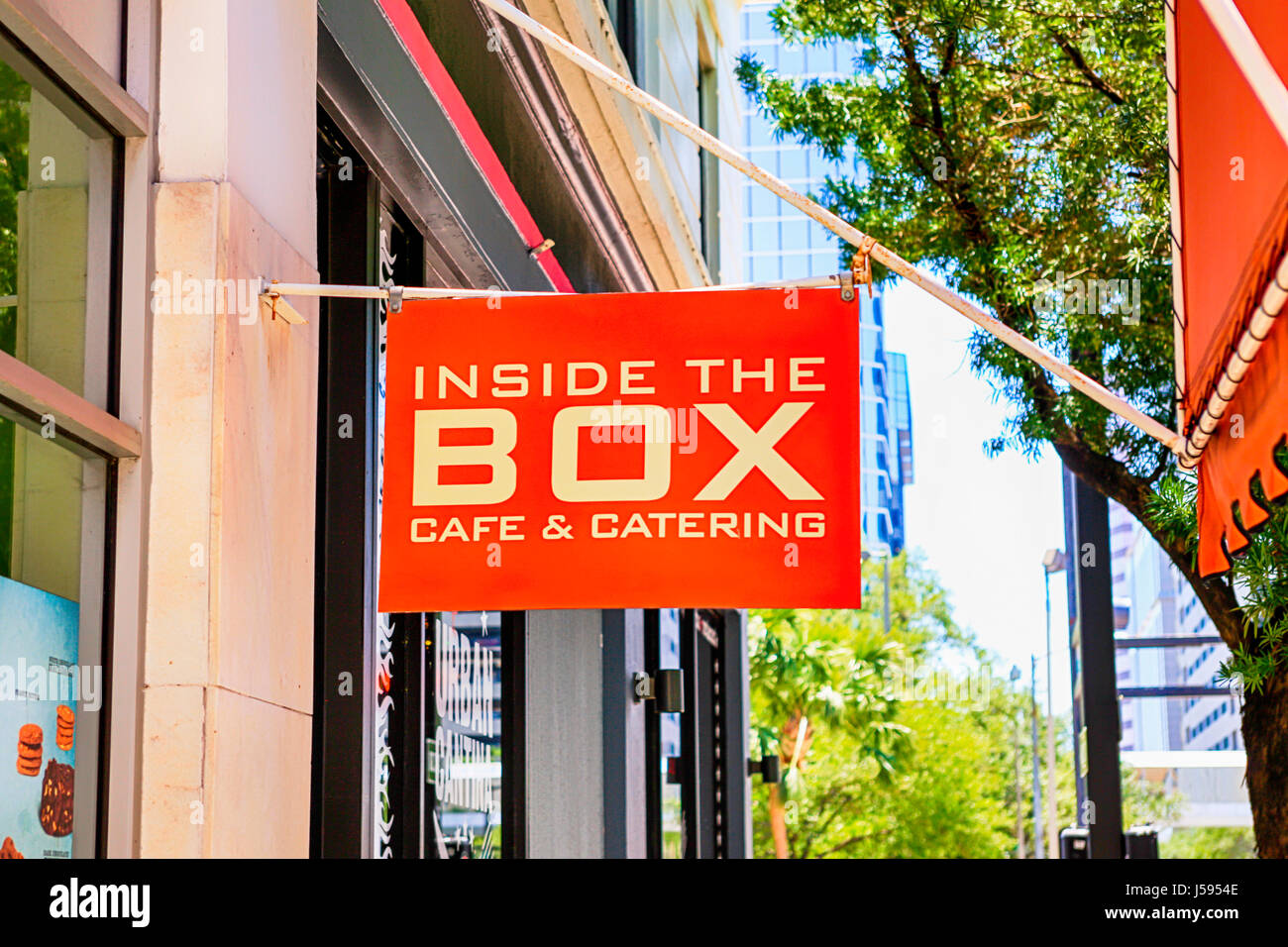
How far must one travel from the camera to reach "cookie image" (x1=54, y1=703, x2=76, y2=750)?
389cm

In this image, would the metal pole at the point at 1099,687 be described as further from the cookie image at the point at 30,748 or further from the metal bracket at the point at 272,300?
the cookie image at the point at 30,748

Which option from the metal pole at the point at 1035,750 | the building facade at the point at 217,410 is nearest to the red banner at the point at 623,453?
the building facade at the point at 217,410

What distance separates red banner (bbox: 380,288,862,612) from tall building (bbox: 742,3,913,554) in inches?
14.8

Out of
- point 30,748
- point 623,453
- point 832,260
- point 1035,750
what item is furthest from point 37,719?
point 832,260

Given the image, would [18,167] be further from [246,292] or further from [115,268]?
[246,292]

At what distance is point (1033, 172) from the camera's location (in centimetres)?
1007

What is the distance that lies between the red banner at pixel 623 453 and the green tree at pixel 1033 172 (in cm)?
455

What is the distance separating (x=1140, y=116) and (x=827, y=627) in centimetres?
3418

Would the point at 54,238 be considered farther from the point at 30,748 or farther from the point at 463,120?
the point at 463,120

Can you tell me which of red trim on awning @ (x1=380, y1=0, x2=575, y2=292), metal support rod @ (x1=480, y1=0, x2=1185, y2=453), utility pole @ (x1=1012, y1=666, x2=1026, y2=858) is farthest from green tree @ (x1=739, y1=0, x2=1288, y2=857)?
utility pole @ (x1=1012, y1=666, x2=1026, y2=858)

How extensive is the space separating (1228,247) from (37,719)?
11.4 ft

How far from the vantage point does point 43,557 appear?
3.88 m

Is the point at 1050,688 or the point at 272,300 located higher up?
the point at 272,300
